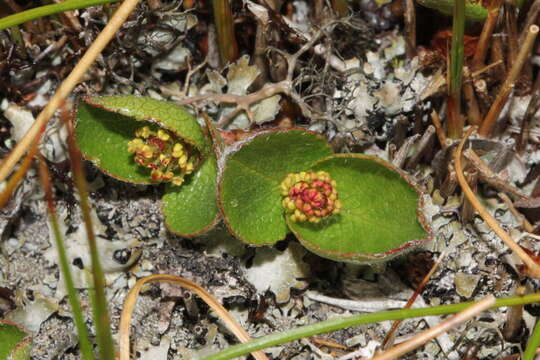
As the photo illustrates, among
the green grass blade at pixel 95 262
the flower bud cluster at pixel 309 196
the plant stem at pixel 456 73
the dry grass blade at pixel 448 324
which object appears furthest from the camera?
the flower bud cluster at pixel 309 196

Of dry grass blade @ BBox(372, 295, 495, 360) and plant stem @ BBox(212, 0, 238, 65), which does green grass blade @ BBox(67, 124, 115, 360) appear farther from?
plant stem @ BBox(212, 0, 238, 65)

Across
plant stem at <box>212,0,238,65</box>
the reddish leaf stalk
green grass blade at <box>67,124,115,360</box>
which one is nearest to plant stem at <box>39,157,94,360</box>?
green grass blade at <box>67,124,115,360</box>

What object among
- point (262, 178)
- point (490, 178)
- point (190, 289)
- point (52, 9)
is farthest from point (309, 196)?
point (52, 9)

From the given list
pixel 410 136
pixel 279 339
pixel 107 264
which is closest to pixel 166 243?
pixel 107 264

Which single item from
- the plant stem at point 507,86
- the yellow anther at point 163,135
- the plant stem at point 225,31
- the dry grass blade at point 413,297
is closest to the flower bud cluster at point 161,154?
the yellow anther at point 163,135

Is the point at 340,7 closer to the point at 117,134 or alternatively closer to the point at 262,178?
the point at 262,178

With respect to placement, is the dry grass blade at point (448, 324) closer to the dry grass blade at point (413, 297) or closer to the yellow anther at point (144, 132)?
the dry grass blade at point (413, 297)
